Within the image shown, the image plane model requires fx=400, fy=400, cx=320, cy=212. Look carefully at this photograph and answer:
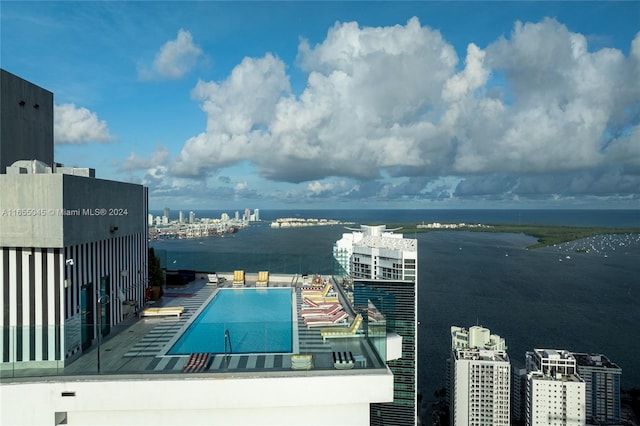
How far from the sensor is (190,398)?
4027 mm

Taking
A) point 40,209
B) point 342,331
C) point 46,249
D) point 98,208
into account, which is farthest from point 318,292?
point 40,209

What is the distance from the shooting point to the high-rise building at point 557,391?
18.8m

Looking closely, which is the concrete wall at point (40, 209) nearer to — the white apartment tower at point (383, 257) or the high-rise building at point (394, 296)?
the high-rise building at point (394, 296)

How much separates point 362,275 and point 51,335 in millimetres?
25045

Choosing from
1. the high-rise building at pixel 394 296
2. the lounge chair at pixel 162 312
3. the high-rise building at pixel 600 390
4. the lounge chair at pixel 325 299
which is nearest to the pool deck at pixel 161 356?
the lounge chair at pixel 162 312

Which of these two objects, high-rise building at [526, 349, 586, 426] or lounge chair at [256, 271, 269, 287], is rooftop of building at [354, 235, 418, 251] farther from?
lounge chair at [256, 271, 269, 287]

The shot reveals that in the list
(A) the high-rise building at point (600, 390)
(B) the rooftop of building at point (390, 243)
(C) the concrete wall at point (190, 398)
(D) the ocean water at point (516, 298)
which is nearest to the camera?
(C) the concrete wall at point (190, 398)

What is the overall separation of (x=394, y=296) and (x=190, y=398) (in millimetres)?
4010

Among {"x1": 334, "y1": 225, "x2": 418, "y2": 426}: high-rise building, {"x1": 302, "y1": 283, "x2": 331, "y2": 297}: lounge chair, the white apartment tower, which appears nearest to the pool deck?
{"x1": 334, "y1": 225, "x2": 418, "y2": 426}: high-rise building

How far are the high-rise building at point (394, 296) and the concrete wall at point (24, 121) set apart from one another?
5.35 m

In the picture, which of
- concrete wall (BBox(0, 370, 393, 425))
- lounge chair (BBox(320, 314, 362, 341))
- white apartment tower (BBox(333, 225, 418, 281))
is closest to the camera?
concrete wall (BBox(0, 370, 393, 425))

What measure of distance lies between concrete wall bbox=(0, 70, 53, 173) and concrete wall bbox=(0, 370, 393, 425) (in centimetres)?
302

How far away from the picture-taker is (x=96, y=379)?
4055mm

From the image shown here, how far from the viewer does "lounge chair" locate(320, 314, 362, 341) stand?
5.10 metres
